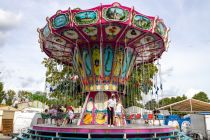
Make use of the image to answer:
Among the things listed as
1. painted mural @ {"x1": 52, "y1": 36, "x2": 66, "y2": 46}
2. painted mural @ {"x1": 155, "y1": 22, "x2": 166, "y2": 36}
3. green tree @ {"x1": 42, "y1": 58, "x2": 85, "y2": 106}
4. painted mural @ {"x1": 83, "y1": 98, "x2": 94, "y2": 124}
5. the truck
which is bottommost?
the truck

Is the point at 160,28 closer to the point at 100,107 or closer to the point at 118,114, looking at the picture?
the point at 118,114

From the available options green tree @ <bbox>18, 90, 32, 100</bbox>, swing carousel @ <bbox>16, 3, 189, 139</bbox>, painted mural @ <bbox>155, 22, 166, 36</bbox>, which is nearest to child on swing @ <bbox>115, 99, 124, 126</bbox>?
swing carousel @ <bbox>16, 3, 189, 139</bbox>

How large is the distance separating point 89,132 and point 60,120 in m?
5.65

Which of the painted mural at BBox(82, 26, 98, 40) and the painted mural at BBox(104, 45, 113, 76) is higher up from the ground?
the painted mural at BBox(82, 26, 98, 40)

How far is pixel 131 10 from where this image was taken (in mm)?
12984

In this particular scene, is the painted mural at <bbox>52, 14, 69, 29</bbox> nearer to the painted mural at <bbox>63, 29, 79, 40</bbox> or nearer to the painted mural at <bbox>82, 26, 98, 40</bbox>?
the painted mural at <bbox>63, 29, 79, 40</bbox>

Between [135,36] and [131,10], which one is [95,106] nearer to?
[135,36]

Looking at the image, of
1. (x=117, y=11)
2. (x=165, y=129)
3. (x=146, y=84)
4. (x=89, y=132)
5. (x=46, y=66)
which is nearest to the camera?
(x=89, y=132)

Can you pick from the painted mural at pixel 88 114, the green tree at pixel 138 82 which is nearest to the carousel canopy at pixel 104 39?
the painted mural at pixel 88 114

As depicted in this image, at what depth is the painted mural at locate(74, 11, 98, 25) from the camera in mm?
13086

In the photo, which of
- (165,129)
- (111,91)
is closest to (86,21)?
(111,91)

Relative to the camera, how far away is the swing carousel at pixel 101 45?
12.9 meters

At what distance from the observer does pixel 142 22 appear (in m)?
13.7

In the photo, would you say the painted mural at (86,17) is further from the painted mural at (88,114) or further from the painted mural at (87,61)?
the painted mural at (88,114)
